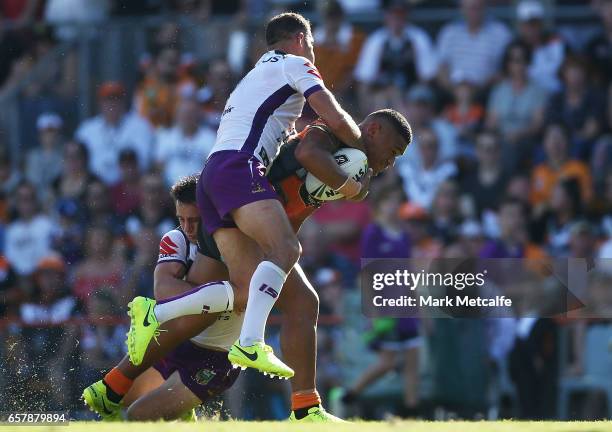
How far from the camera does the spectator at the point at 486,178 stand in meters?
14.0

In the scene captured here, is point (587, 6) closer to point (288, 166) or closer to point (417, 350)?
point (417, 350)

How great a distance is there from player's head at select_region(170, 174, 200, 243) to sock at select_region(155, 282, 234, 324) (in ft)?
2.26

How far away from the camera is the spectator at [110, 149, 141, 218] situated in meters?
14.5

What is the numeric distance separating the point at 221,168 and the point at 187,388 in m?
1.74

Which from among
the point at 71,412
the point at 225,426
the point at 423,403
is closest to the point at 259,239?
the point at 225,426

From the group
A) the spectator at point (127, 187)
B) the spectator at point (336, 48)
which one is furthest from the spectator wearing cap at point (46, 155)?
the spectator at point (336, 48)

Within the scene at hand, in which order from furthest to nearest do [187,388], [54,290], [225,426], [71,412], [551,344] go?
[54,290] → [551,344] → [71,412] → [187,388] → [225,426]

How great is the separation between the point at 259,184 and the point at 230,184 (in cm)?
17

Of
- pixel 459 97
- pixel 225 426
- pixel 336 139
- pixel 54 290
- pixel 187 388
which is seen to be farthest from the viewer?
pixel 459 97

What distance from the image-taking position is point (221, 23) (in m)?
15.9

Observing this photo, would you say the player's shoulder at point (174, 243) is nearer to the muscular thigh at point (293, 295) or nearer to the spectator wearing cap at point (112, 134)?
the muscular thigh at point (293, 295)

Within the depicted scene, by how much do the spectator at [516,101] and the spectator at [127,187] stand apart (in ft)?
12.6

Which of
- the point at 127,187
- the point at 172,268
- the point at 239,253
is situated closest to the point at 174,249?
the point at 172,268

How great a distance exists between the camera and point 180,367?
929cm
